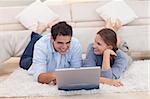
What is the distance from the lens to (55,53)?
2416 millimetres

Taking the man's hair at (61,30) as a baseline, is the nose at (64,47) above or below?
below

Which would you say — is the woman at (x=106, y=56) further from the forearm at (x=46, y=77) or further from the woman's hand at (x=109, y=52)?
the forearm at (x=46, y=77)

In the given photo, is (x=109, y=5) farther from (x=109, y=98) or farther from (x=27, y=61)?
(x=109, y=98)

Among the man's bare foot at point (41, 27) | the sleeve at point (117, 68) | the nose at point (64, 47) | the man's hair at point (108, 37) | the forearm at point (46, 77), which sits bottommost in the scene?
the forearm at point (46, 77)

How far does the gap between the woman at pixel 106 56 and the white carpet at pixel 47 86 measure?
8 centimetres

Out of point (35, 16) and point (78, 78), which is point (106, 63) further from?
point (35, 16)

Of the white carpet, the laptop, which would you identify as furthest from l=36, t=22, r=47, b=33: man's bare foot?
the laptop

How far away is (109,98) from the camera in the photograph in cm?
201

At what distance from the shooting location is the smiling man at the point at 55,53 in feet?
7.32

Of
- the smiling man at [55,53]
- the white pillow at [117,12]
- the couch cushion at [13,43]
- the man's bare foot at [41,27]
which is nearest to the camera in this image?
the smiling man at [55,53]

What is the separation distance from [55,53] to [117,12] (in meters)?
1.89

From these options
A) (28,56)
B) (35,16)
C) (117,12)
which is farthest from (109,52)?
(35,16)

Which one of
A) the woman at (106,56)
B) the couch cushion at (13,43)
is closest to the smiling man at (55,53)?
the woman at (106,56)

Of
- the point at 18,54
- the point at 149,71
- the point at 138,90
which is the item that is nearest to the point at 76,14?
→ the point at 18,54
